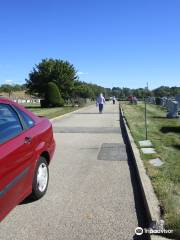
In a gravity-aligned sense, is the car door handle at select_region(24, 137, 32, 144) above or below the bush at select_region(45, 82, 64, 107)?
above

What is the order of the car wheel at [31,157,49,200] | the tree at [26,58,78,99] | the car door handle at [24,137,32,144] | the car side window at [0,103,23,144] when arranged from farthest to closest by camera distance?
the tree at [26,58,78,99]
the car wheel at [31,157,49,200]
the car door handle at [24,137,32,144]
the car side window at [0,103,23,144]

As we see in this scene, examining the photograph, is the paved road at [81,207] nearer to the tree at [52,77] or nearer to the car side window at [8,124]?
the car side window at [8,124]

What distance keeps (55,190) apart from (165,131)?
30.6 feet

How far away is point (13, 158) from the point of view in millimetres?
4766

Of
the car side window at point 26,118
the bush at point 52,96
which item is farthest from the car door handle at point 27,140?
the bush at point 52,96

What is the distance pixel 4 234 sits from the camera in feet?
15.6

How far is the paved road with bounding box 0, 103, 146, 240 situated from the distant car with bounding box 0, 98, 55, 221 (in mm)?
289

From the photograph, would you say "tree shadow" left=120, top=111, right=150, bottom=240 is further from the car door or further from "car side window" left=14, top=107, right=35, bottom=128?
"car side window" left=14, top=107, right=35, bottom=128

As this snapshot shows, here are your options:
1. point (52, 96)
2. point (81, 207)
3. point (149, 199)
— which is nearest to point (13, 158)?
point (81, 207)

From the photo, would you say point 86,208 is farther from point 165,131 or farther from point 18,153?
point 165,131

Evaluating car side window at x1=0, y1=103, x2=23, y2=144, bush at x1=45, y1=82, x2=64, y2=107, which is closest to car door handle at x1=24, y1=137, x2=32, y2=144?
car side window at x1=0, y1=103, x2=23, y2=144

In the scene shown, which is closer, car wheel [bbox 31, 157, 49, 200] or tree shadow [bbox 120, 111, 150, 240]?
tree shadow [bbox 120, 111, 150, 240]

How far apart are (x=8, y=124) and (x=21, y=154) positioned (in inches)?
17.8

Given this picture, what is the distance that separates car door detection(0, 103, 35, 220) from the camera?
177 inches
